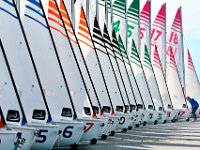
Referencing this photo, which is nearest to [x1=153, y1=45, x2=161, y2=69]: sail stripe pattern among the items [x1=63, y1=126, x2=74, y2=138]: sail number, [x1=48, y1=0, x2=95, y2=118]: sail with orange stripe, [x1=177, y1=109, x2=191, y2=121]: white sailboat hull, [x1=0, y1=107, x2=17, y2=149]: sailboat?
[x1=177, y1=109, x2=191, y2=121]: white sailboat hull

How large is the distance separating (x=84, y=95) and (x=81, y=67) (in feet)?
5.72

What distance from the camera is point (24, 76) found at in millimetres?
14789

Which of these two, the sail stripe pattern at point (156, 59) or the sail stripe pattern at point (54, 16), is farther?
the sail stripe pattern at point (156, 59)

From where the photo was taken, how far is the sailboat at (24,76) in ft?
46.6

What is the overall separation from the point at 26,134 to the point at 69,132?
290 cm

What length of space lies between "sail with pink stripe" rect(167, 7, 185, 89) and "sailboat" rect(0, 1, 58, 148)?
94.5 feet

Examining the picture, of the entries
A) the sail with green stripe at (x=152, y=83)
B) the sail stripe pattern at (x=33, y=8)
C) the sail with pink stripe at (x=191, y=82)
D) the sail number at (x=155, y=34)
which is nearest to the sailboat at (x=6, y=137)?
the sail stripe pattern at (x=33, y=8)

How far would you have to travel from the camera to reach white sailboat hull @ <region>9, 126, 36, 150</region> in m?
12.7

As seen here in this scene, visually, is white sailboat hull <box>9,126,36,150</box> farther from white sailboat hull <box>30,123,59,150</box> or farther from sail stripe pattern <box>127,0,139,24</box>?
sail stripe pattern <box>127,0,139,24</box>

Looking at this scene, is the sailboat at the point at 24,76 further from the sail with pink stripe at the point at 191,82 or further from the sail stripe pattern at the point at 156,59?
the sail with pink stripe at the point at 191,82

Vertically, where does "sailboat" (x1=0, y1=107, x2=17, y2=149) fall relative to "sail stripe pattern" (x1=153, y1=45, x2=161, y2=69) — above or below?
below

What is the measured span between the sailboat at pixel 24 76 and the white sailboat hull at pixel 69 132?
0.70 m

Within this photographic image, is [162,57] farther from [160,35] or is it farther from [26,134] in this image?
[26,134]

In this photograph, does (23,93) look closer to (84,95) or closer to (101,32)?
(84,95)
